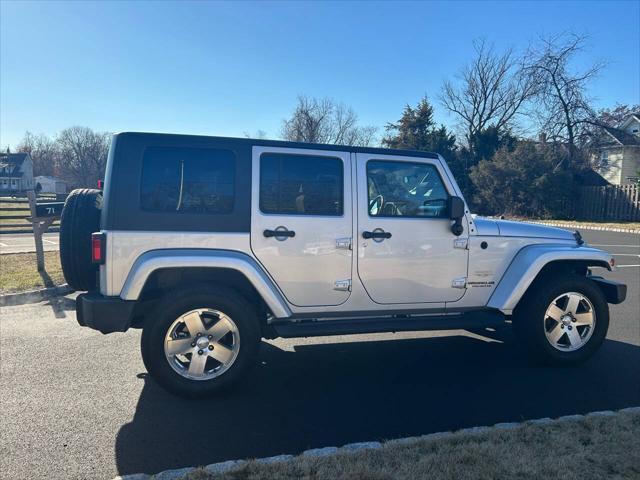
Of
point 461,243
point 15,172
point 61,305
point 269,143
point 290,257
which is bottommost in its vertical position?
point 61,305

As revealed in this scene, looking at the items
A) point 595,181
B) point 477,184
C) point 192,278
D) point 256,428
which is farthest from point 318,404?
point 595,181

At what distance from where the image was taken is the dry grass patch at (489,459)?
277 cm

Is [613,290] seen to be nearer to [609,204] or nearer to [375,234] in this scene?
[375,234]

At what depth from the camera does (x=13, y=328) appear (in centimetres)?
601

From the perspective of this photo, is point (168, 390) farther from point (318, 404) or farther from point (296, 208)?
point (296, 208)

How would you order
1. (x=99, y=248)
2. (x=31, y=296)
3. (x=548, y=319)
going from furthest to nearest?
(x=31, y=296)
(x=548, y=319)
(x=99, y=248)

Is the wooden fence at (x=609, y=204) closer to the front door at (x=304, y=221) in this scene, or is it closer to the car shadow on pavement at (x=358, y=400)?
the car shadow on pavement at (x=358, y=400)

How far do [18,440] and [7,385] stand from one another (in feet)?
3.77

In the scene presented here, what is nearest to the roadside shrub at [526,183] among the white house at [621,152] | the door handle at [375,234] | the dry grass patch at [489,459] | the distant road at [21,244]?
the white house at [621,152]

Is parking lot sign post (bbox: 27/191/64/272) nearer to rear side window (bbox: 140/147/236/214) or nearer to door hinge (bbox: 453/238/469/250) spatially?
rear side window (bbox: 140/147/236/214)

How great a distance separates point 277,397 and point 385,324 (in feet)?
3.76

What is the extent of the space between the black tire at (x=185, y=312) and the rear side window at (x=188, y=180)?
71cm

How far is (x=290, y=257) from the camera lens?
13.5 ft

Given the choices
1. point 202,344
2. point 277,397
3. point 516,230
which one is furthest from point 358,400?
point 516,230
